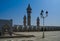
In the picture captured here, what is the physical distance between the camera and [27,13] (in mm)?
51531

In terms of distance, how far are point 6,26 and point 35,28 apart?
2316 cm

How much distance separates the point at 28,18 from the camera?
52000 mm

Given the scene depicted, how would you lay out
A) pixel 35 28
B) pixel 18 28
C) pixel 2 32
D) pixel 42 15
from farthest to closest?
pixel 35 28 < pixel 18 28 < pixel 2 32 < pixel 42 15

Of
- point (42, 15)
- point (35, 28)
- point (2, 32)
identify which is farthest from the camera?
point (35, 28)

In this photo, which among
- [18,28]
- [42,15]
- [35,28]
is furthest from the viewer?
[35,28]

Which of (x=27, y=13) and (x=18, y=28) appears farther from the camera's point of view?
(x=27, y=13)

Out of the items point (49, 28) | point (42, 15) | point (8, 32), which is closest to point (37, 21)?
point (49, 28)

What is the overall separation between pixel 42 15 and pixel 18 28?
23.5 metres

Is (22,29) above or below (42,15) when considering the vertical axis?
below

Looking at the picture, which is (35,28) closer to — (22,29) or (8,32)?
(22,29)

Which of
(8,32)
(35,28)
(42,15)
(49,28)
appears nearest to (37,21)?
(35,28)

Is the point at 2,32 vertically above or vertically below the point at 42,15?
below

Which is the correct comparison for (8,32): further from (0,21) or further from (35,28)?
(35,28)

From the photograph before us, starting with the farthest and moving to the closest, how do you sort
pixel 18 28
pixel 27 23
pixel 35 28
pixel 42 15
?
1. pixel 27 23
2. pixel 35 28
3. pixel 18 28
4. pixel 42 15
